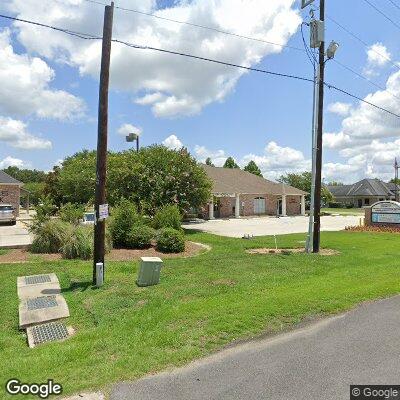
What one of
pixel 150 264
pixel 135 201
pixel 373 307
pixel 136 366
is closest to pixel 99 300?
pixel 150 264

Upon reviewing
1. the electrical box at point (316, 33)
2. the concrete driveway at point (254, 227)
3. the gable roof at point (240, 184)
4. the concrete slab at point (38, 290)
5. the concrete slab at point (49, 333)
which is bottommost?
the concrete slab at point (49, 333)

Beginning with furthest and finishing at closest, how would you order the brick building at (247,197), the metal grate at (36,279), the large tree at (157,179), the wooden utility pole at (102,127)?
1. the brick building at (247,197)
2. the large tree at (157,179)
3. the metal grate at (36,279)
4. the wooden utility pole at (102,127)

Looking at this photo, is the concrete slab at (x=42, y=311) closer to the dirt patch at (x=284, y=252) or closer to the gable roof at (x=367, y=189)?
the dirt patch at (x=284, y=252)

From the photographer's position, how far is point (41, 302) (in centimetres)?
859

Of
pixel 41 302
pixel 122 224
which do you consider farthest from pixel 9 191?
pixel 41 302

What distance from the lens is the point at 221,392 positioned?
4504mm

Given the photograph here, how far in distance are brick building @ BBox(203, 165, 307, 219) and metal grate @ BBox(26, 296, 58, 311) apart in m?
30.2

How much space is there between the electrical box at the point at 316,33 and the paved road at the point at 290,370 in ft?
39.3

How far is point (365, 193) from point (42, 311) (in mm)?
80052

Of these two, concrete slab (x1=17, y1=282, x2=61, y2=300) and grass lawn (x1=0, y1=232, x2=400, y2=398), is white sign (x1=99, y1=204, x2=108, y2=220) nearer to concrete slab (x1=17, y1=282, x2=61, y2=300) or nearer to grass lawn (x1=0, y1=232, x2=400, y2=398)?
grass lawn (x1=0, y1=232, x2=400, y2=398)

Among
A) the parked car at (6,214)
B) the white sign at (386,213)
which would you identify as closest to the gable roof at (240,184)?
the white sign at (386,213)

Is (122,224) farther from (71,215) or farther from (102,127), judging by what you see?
(102,127)

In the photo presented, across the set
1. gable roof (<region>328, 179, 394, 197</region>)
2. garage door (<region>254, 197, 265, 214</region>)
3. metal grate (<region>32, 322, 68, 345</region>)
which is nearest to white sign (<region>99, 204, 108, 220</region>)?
metal grate (<region>32, 322, 68, 345</region>)

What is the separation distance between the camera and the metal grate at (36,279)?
10.2 m
